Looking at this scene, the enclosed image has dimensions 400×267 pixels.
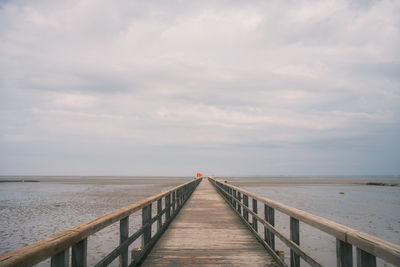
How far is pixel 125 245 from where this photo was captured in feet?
13.5

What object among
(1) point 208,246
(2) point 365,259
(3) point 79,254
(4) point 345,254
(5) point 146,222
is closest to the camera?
(2) point 365,259

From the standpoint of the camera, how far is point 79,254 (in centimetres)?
299

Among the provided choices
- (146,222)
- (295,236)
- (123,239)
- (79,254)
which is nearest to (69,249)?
(79,254)

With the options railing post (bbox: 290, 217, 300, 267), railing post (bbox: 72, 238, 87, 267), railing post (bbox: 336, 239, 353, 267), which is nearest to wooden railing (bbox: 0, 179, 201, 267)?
railing post (bbox: 72, 238, 87, 267)

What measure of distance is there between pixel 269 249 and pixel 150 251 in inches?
94.0

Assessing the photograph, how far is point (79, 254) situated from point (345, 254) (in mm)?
2722

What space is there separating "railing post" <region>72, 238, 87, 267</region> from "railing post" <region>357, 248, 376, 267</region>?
2682mm

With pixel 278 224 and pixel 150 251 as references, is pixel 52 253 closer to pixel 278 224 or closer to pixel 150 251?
pixel 150 251

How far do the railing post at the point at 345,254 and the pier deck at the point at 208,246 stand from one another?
238 cm

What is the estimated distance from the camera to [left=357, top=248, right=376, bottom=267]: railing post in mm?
2428

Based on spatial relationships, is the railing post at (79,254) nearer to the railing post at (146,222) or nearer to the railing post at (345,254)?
the railing post at (146,222)

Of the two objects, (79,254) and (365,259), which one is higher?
(365,259)

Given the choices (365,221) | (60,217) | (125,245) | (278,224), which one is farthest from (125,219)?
(365,221)

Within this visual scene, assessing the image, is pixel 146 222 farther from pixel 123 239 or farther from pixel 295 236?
pixel 295 236
